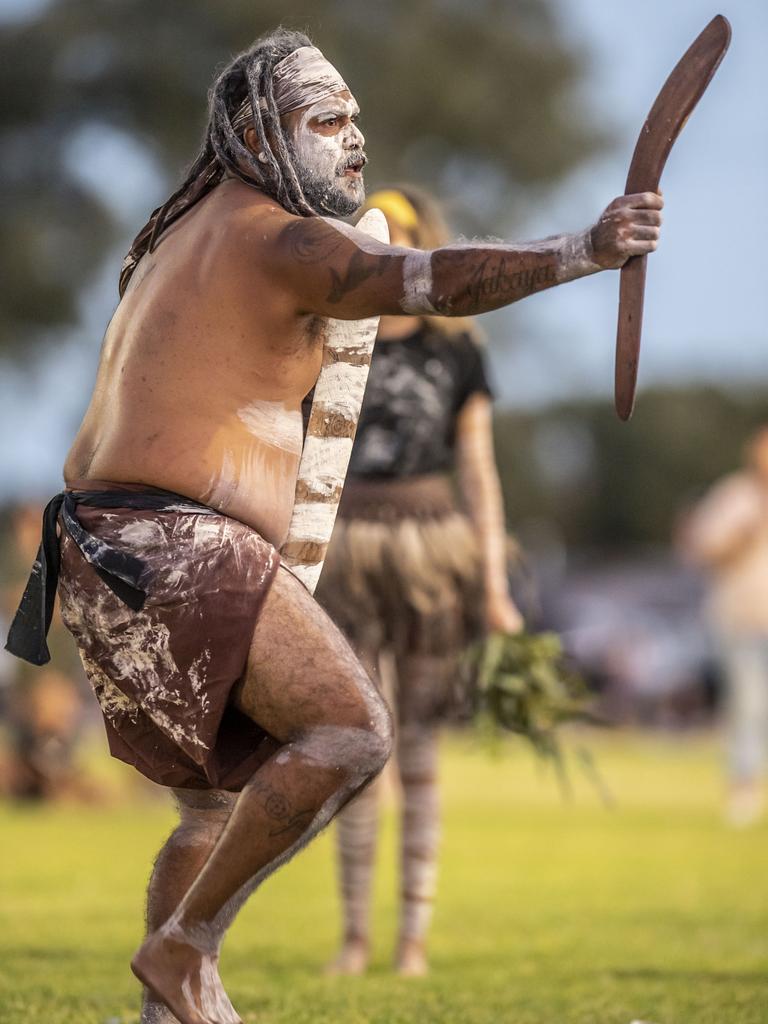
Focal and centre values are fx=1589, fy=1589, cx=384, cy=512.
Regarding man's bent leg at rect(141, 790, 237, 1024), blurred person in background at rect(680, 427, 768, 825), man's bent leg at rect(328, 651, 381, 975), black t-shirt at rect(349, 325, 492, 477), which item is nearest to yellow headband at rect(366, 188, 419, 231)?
black t-shirt at rect(349, 325, 492, 477)

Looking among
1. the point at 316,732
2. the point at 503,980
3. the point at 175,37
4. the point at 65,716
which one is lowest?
the point at 65,716

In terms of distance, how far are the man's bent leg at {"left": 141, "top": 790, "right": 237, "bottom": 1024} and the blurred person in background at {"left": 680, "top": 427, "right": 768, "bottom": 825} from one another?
8.14 m

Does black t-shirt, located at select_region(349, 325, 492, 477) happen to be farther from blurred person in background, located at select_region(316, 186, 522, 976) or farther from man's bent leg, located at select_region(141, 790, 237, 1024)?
man's bent leg, located at select_region(141, 790, 237, 1024)

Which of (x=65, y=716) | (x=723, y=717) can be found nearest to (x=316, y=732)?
(x=65, y=716)

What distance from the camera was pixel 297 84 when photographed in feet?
12.2

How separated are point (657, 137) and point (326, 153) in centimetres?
78

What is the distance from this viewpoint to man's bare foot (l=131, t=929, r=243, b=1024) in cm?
337

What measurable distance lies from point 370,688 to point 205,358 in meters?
0.82

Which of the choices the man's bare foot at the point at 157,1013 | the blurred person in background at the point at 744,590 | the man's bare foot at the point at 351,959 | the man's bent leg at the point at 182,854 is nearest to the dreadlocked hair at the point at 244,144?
the man's bent leg at the point at 182,854

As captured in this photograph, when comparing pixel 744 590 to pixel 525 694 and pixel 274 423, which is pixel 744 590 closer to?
pixel 525 694

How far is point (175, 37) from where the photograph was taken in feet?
88.3

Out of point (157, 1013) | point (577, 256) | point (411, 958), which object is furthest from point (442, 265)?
point (411, 958)

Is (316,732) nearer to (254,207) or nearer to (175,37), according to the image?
(254,207)

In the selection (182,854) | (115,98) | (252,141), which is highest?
(115,98)
